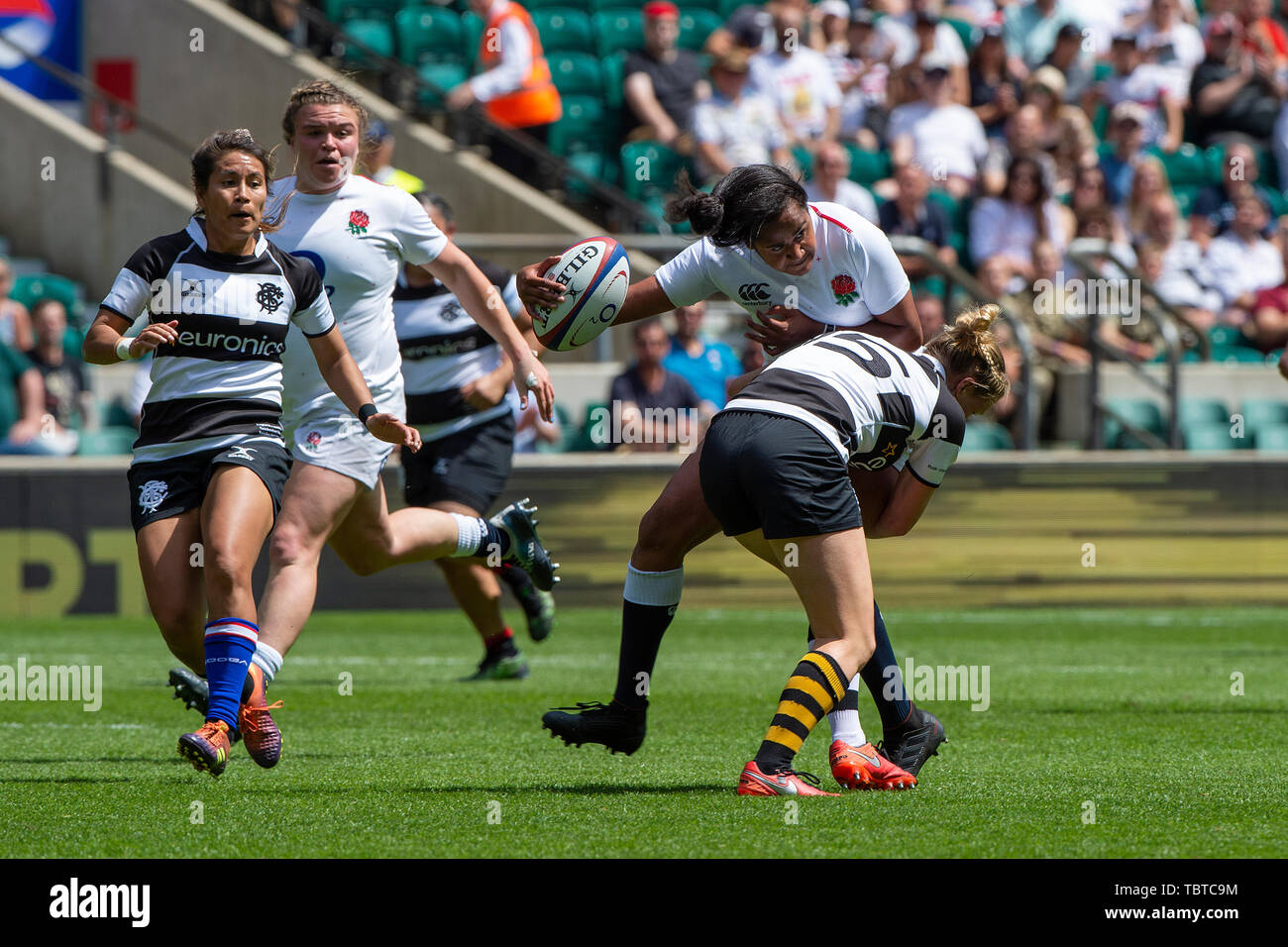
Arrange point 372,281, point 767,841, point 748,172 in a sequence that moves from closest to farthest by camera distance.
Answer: point 767,841, point 748,172, point 372,281

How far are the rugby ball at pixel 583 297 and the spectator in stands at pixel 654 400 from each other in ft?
19.9

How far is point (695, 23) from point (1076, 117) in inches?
139

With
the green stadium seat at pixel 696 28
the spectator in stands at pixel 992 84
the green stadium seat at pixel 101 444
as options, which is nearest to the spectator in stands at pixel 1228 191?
the spectator in stands at pixel 992 84

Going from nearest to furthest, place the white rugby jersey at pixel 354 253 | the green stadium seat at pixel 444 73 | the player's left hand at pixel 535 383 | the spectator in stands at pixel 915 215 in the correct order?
the player's left hand at pixel 535 383 < the white rugby jersey at pixel 354 253 < the spectator in stands at pixel 915 215 < the green stadium seat at pixel 444 73

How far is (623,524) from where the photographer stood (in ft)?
38.2

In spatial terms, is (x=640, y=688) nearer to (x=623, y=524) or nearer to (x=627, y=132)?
(x=623, y=524)

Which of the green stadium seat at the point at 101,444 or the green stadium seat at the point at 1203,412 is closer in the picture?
the green stadium seat at the point at 101,444

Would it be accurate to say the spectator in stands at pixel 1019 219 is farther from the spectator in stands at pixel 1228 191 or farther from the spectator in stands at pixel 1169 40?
the spectator in stands at pixel 1169 40

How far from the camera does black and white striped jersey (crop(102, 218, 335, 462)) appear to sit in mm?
5387

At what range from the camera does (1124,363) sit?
12562 mm

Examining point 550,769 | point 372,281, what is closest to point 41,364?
point 372,281

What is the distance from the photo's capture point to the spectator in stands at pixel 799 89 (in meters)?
14.7

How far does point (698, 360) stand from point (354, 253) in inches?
243

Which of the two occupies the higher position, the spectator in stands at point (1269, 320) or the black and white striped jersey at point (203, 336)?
the spectator in stands at point (1269, 320)
